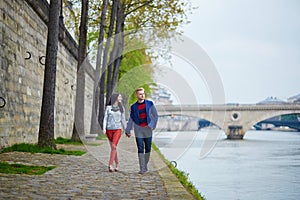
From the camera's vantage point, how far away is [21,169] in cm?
802

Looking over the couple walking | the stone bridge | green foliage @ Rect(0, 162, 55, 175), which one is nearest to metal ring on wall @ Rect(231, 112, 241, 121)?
the stone bridge

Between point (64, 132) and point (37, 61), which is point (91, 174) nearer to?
point (37, 61)

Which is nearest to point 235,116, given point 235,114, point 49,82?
point 235,114

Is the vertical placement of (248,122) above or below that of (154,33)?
below

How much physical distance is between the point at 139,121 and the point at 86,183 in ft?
6.24

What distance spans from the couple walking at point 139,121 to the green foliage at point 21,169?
131cm

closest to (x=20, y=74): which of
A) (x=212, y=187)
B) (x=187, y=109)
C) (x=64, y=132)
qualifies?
(x=212, y=187)

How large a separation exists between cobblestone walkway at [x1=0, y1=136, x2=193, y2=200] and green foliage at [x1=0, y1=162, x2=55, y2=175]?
0.17 metres

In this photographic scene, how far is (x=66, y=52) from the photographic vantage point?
20203 millimetres

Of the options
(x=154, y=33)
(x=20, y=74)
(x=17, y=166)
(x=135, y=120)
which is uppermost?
(x=154, y=33)

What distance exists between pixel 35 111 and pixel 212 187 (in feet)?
18.3

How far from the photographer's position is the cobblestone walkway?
19.7ft

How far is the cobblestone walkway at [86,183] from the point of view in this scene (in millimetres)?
5992

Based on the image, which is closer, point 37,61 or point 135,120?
point 135,120
